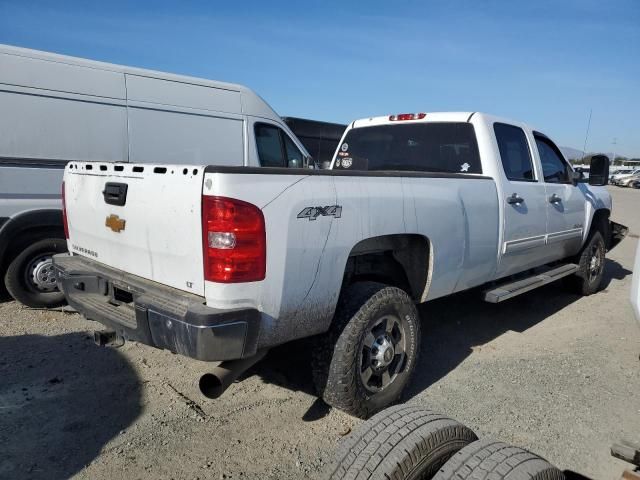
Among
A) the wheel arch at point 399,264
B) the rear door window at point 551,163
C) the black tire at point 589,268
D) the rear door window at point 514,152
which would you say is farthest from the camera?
the black tire at point 589,268

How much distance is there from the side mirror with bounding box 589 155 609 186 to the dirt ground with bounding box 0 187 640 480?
68.4 inches

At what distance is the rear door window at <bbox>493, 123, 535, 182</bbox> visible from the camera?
4.44m

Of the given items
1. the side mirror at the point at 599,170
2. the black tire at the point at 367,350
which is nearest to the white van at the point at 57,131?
the black tire at the point at 367,350

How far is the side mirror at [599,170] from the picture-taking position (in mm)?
5547

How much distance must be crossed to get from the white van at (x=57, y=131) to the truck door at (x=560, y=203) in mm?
4098

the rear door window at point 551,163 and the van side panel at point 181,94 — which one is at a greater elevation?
the van side panel at point 181,94

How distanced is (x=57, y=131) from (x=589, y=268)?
6.42 m

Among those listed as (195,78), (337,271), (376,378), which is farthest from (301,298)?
(195,78)

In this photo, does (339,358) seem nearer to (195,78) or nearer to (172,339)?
(172,339)

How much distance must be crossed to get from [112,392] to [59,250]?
247 centimetres

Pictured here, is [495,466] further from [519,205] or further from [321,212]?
[519,205]

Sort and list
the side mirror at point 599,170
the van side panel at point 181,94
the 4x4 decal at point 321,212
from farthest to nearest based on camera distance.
Result: the van side panel at point 181,94, the side mirror at point 599,170, the 4x4 decal at point 321,212

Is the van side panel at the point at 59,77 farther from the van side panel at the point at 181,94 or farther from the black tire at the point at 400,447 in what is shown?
the black tire at the point at 400,447

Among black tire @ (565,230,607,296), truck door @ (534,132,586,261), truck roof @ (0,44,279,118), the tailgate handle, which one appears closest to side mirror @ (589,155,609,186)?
truck door @ (534,132,586,261)
